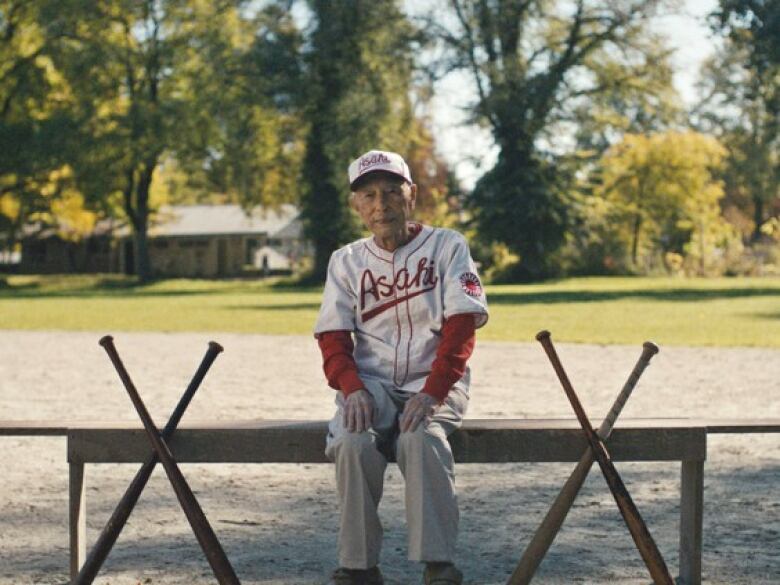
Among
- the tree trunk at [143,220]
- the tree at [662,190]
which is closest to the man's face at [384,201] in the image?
the tree trunk at [143,220]

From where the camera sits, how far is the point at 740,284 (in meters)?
35.8

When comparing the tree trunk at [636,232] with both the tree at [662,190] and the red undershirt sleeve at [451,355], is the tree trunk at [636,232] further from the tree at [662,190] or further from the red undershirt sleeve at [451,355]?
the red undershirt sleeve at [451,355]

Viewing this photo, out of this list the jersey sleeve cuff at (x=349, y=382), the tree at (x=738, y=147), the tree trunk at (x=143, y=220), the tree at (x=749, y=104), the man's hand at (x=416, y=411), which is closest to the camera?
the man's hand at (x=416, y=411)

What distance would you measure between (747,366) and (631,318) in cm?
802

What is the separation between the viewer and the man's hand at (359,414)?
13.2ft

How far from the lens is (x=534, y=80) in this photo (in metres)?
37.7

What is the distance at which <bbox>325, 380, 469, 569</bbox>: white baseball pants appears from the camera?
3.94m

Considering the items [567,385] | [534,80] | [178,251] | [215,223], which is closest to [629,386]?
[567,385]

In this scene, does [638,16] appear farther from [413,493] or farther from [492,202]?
[413,493]

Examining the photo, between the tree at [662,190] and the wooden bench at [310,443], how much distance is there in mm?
47433

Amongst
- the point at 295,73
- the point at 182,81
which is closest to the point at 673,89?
the point at 295,73

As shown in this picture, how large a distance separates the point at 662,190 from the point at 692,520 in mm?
49746

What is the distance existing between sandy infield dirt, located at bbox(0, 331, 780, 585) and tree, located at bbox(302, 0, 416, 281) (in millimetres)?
28019

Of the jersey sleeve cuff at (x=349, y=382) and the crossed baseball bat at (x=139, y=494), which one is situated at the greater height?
the jersey sleeve cuff at (x=349, y=382)
